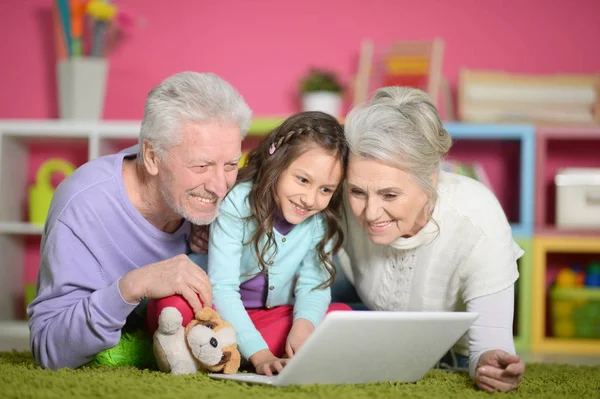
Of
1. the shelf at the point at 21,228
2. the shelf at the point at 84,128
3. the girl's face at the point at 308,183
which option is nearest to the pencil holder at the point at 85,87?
the shelf at the point at 84,128

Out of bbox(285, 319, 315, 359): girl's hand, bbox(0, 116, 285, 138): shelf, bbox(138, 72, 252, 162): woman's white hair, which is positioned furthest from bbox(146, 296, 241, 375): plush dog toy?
bbox(0, 116, 285, 138): shelf

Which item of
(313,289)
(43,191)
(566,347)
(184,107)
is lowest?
(566,347)

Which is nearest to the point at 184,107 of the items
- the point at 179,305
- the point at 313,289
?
the point at 179,305

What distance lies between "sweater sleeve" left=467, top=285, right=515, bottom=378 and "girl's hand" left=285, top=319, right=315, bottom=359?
1.28ft

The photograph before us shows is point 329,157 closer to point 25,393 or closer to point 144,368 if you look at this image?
point 144,368

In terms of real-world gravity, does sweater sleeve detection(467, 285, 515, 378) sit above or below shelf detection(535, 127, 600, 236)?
below

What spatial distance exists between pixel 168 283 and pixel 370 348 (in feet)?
1.62

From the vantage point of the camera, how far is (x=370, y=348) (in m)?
1.54

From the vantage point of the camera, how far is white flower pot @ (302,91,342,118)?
130 inches

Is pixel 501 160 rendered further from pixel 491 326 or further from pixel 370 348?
pixel 370 348

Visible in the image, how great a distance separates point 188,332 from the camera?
5.75ft

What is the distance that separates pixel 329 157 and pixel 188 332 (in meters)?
0.54

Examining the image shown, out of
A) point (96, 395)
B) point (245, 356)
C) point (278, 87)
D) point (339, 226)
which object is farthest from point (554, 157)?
point (96, 395)

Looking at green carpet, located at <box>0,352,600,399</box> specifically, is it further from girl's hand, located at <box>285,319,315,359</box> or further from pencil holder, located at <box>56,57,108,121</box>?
pencil holder, located at <box>56,57,108,121</box>
